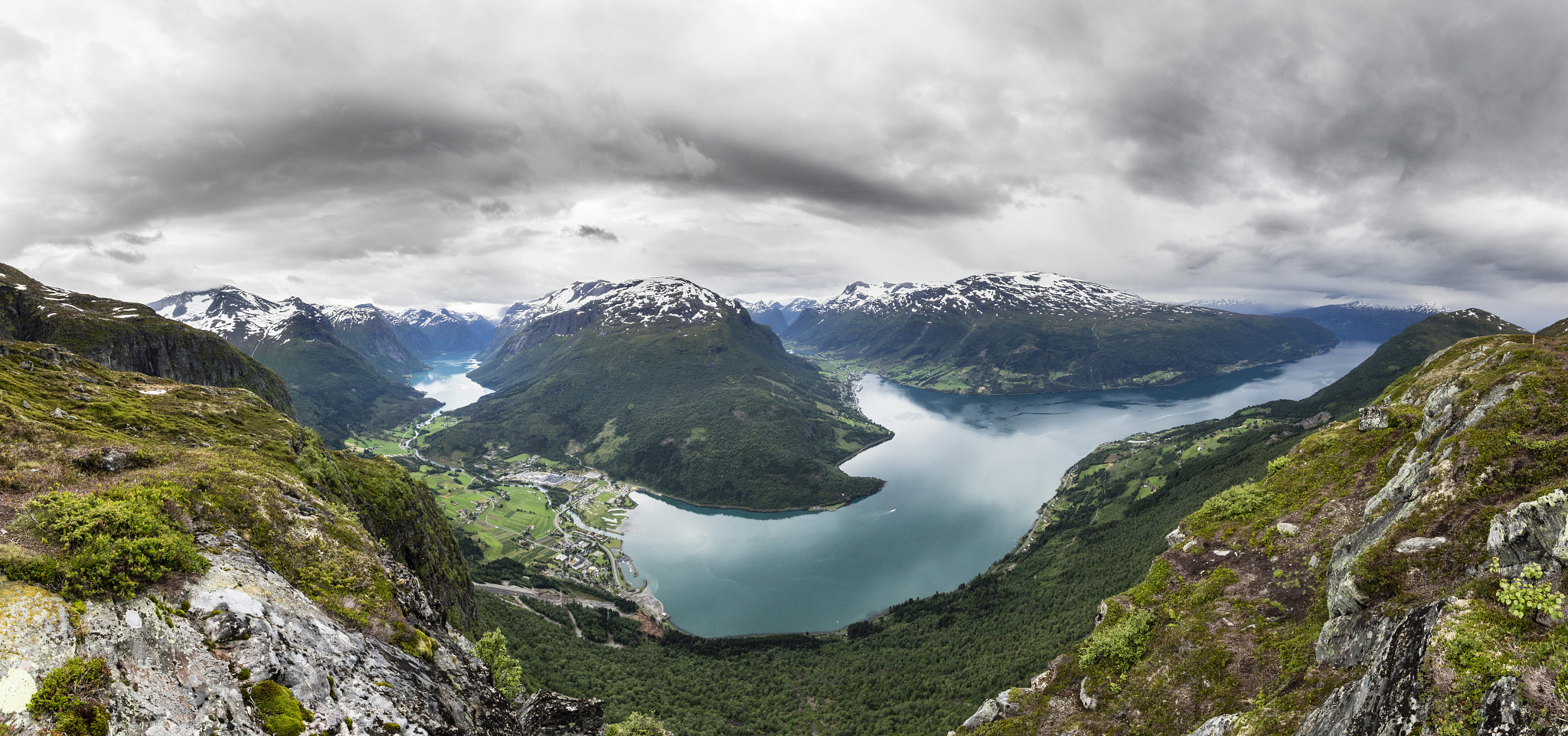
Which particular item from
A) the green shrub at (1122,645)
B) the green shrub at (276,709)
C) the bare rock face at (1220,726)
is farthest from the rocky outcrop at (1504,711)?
the green shrub at (276,709)

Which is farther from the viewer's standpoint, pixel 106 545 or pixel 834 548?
pixel 834 548

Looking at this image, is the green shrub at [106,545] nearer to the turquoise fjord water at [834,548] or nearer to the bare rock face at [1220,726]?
the bare rock face at [1220,726]

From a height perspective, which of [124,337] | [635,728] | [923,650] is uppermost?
[124,337]

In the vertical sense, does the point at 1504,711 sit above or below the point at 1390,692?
above

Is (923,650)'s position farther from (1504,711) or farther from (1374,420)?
(1504,711)

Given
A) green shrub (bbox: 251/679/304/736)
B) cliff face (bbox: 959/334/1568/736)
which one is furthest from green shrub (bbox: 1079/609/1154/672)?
green shrub (bbox: 251/679/304/736)

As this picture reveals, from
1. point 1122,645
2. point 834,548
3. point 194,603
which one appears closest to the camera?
point 194,603

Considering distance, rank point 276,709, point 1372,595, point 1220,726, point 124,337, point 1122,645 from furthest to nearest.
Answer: point 124,337, point 1122,645, point 1220,726, point 1372,595, point 276,709

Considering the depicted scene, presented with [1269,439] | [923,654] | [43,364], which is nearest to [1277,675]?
[923,654]

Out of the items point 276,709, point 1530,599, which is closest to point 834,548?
point 1530,599

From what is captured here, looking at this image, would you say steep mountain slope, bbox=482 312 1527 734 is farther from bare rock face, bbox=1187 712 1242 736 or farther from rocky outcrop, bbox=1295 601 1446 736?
rocky outcrop, bbox=1295 601 1446 736
